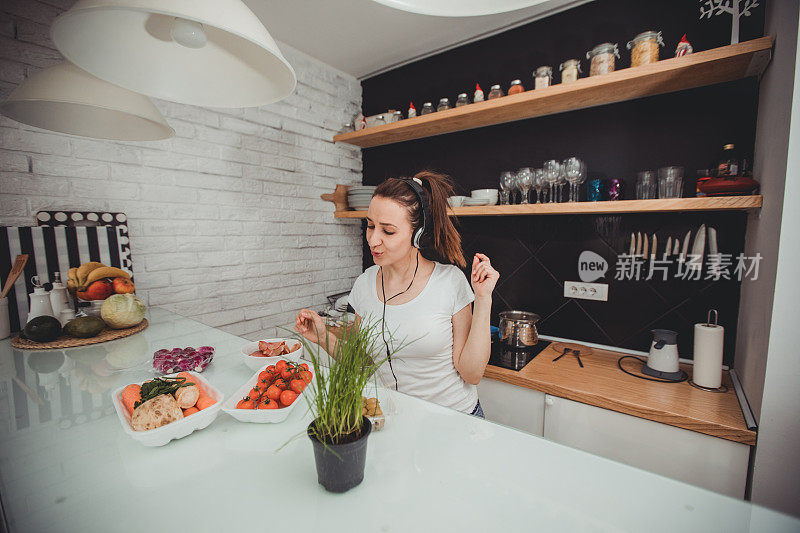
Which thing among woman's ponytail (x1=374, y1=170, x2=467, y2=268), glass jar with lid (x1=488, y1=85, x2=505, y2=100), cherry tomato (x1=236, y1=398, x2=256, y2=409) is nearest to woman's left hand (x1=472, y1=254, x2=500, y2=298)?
woman's ponytail (x1=374, y1=170, x2=467, y2=268)

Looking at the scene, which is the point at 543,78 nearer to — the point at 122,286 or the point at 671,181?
the point at 671,181

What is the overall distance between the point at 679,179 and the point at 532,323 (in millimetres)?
947

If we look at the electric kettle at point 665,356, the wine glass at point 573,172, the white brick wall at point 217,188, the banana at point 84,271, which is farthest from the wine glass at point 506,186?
the banana at point 84,271

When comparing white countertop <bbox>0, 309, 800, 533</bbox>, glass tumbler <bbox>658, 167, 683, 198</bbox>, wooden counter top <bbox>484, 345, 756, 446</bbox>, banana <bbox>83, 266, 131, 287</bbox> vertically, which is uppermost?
glass tumbler <bbox>658, 167, 683, 198</bbox>

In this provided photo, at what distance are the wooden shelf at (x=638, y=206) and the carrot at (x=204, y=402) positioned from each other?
120 cm

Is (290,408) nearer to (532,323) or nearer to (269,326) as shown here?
(532,323)

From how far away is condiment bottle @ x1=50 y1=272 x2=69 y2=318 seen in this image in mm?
1437

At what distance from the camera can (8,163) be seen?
1474 mm

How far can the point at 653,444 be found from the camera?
4.68 ft

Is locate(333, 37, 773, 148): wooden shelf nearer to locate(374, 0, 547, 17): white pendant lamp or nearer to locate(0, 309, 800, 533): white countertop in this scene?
locate(374, 0, 547, 17): white pendant lamp

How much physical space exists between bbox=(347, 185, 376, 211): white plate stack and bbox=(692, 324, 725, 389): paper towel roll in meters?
1.97

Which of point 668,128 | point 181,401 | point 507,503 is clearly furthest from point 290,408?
point 668,128

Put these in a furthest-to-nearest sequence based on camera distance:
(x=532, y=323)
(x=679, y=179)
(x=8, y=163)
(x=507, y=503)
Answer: (x=532, y=323) → (x=679, y=179) → (x=8, y=163) → (x=507, y=503)

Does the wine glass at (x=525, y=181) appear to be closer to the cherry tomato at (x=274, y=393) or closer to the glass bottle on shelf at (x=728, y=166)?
the glass bottle on shelf at (x=728, y=166)
